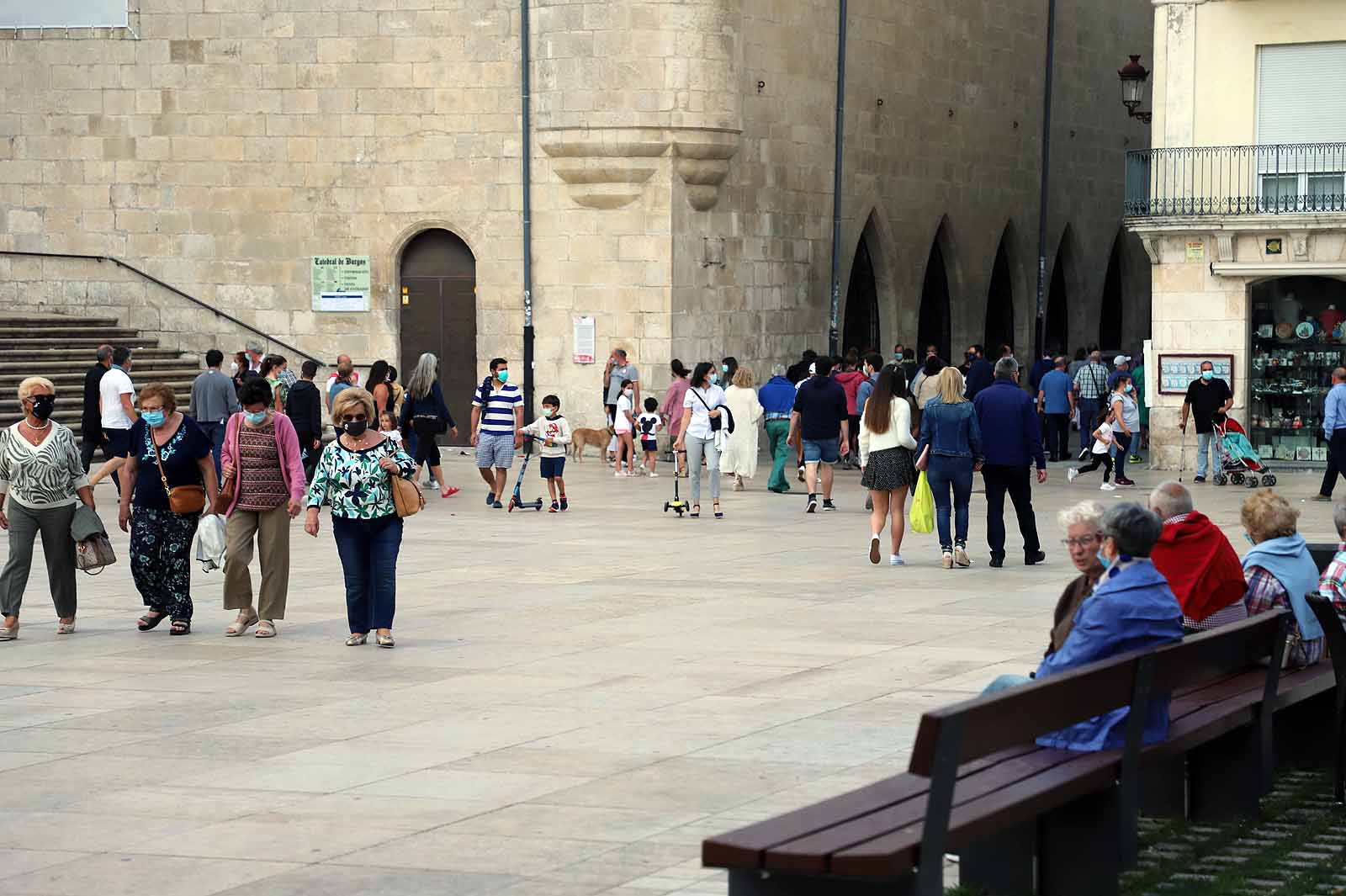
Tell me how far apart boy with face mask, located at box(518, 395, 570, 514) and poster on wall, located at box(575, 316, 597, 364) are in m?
7.37

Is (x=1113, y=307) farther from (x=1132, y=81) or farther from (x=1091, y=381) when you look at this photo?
(x=1132, y=81)

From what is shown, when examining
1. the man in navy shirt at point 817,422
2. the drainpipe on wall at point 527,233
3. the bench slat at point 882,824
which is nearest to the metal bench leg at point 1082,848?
→ the bench slat at point 882,824

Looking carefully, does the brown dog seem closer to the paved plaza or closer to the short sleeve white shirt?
the short sleeve white shirt

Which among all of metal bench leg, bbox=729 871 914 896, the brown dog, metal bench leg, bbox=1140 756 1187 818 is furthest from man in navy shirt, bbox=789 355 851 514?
metal bench leg, bbox=729 871 914 896

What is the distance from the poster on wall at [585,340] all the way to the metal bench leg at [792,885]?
22636mm

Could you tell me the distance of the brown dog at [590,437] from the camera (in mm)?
26172

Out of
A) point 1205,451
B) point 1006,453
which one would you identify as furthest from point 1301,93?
point 1006,453

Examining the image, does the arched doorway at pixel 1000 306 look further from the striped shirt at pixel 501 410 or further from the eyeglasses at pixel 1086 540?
the eyeglasses at pixel 1086 540

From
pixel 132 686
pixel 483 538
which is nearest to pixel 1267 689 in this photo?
pixel 132 686

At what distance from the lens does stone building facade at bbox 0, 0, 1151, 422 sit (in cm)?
2733

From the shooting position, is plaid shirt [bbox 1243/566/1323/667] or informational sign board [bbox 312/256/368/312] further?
informational sign board [bbox 312/256/368/312]

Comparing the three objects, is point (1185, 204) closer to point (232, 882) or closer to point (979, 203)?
point (979, 203)

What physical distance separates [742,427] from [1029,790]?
16.4 m

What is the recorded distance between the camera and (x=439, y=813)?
7383mm
